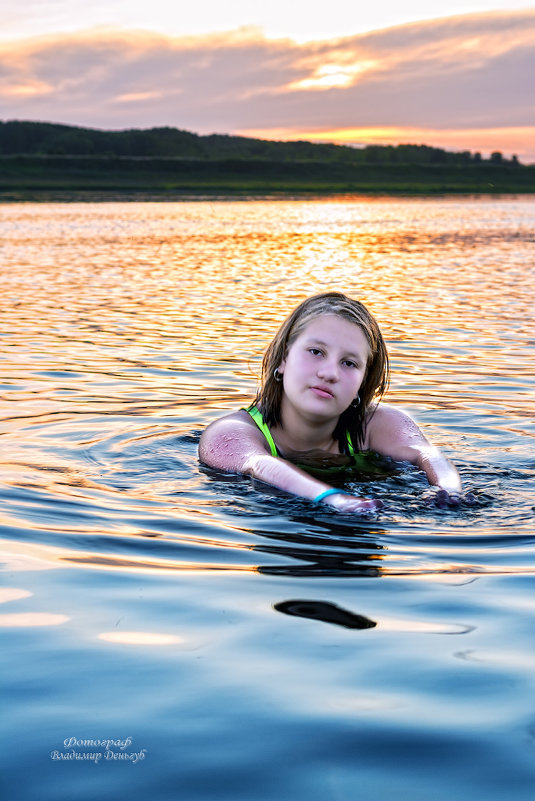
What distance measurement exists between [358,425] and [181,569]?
6.67ft

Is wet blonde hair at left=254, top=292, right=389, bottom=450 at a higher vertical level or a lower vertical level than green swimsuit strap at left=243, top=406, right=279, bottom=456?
higher

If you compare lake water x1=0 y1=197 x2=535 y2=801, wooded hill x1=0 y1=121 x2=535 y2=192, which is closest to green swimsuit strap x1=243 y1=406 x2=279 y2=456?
lake water x1=0 y1=197 x2=535 y2=801

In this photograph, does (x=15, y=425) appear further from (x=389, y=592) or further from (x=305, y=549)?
(x=389, y=592)

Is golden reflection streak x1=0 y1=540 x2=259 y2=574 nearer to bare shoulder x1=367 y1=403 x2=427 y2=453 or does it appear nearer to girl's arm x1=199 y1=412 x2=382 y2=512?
girl's arm x1=199 y1=412 x2=382 y2=512

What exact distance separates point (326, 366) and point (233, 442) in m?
0.76

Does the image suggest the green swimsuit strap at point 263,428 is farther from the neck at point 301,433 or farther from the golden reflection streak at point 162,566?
the golden reflection streak at point 162,566

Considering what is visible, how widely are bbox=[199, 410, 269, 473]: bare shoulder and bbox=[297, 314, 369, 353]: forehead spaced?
64 centimetres

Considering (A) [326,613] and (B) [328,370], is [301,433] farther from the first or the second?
(A) [326,613]

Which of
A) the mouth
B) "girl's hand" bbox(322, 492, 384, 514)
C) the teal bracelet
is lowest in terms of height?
"girl's hand" bbox(322, 492, 384, 514)

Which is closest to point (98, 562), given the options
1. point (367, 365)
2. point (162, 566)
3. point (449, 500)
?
point (162, 566)

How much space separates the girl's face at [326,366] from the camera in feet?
17.0

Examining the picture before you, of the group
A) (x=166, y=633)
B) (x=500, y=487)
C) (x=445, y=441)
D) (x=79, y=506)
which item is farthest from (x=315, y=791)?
(x=445, y=441)

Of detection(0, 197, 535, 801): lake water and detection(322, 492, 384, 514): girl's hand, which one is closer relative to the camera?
Answer: detection(0, 197, 535, 801): lake water

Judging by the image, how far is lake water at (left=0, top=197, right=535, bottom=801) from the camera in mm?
2523
